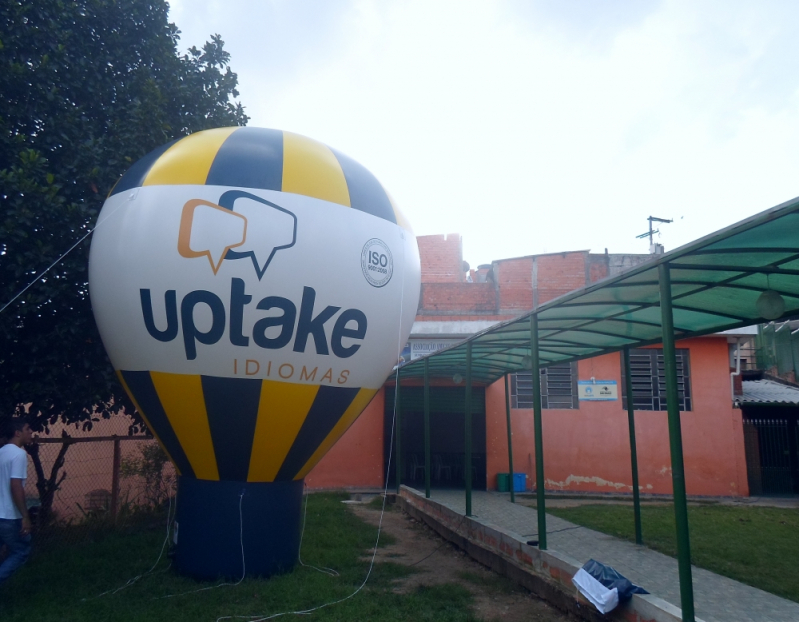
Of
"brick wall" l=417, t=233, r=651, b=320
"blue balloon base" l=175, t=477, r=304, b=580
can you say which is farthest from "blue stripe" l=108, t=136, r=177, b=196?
"brick wall" l=417, t=233, r=651, b=320

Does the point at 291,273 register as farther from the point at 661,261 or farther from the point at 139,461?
the point at 139,461

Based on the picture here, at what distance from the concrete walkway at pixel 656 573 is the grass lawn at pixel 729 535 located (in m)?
0.39

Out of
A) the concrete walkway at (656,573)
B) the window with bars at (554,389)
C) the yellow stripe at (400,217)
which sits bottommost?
the concrete walkway at (656,573)

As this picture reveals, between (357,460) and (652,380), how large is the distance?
747 centimetres

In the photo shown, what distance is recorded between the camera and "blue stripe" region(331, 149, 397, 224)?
6531 mm

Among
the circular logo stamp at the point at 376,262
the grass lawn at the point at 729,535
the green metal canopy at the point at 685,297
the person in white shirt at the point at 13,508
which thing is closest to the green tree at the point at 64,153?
the person in white shirt at the point at 13,508

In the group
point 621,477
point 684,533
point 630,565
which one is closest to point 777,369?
point 621,477

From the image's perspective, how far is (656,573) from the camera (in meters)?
6.32

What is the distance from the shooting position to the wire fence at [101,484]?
8.78 meters

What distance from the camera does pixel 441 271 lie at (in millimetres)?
18156

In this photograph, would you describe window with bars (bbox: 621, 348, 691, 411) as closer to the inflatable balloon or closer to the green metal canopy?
the green metal canopy

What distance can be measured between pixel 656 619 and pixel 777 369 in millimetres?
19583

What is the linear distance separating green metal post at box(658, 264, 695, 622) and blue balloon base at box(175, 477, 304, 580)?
12.9ft

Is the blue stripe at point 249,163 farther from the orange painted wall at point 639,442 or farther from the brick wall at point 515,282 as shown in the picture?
the brick wall at point 515,282
